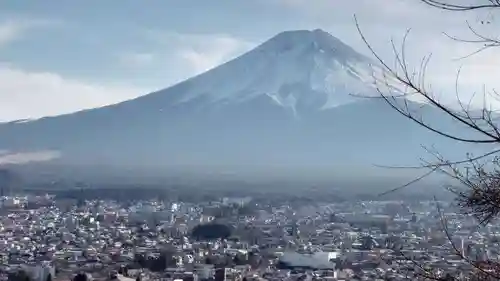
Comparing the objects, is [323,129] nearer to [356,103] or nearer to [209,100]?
[356,103]

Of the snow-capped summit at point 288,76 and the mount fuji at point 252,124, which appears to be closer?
the mount fuji at point 252,124

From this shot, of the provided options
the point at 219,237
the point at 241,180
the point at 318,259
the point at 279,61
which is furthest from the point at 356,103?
the point at 318,259

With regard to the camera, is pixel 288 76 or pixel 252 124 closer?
pixel 252 124

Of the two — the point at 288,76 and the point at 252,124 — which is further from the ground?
the point at 288,76
